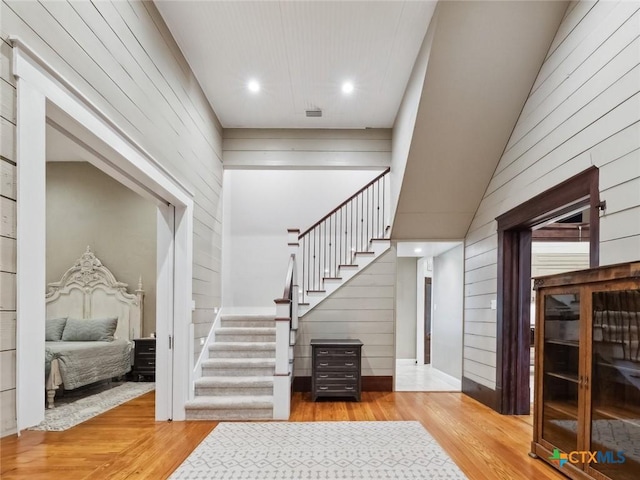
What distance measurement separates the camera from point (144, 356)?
6234 mm

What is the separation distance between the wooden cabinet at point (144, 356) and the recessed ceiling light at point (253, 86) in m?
3.91

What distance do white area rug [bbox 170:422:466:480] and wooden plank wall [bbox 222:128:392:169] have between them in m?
3.53

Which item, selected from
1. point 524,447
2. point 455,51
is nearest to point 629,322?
point 524,447

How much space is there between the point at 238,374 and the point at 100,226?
3901 millimetres

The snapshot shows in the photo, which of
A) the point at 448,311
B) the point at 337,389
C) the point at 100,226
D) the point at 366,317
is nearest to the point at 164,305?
the point at 337,389

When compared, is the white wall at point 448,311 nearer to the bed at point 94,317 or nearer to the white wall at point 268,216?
the white wall at point 268,216

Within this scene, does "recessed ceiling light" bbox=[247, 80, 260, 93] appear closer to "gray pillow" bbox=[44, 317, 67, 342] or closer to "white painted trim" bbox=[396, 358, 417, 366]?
"gray pillow" bbox=[44, 317, 67, 342]

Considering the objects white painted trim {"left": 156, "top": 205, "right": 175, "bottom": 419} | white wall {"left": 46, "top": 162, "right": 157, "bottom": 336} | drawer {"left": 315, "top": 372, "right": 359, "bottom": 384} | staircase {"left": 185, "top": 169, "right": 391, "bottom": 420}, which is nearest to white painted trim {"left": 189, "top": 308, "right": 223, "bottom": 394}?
staircase {"left": 185, "top": 169, "right": 391, "bottom": 420}

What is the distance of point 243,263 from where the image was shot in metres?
7.27

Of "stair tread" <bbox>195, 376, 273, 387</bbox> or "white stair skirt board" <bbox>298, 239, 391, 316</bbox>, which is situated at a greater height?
"white stair skirt board" <bbox>298, 239, 391, 316</bbox>

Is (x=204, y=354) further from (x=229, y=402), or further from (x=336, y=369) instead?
(x=336, y=369)

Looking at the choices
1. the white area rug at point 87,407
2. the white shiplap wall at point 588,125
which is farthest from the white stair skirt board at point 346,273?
the white area rug at point 87,407

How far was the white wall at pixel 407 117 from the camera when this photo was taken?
390 cm

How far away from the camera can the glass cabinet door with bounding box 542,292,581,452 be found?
2.86 m
